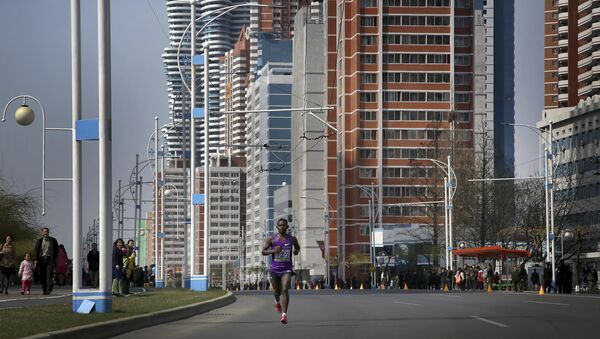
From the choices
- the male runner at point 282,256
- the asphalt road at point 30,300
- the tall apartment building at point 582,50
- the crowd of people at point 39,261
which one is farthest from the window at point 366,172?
the male runner at point 282,256

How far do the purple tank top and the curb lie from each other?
2435mm

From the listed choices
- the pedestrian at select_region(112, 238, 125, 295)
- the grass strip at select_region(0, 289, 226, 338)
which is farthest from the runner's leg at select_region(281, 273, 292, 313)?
the pedestrian at select_region(112, 238, 125, 295)

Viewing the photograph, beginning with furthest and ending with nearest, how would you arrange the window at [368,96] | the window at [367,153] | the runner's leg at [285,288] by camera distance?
the window at [367,153], the window at [368,96], the runner's leg at [285,288]

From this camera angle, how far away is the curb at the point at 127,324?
59.0 feet

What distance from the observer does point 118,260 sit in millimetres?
36406

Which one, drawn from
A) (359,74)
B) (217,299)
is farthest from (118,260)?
(359,74)

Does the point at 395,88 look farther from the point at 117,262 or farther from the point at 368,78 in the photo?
the point at 117,262

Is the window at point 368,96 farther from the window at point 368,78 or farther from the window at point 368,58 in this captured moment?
the window at point 368,58

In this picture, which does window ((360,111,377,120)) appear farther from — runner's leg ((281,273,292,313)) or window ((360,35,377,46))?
runner's leg ((281,273,292,313))

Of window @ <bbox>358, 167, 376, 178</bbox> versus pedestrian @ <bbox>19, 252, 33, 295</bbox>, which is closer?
pedestrian @ <bbox>19, 252, 33, 295</bbox>

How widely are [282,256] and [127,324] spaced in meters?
3.94

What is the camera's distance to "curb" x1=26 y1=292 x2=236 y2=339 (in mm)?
17969

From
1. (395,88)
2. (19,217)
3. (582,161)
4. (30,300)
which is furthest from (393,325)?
(395,88)

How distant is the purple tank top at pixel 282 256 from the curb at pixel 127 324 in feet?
7.99
